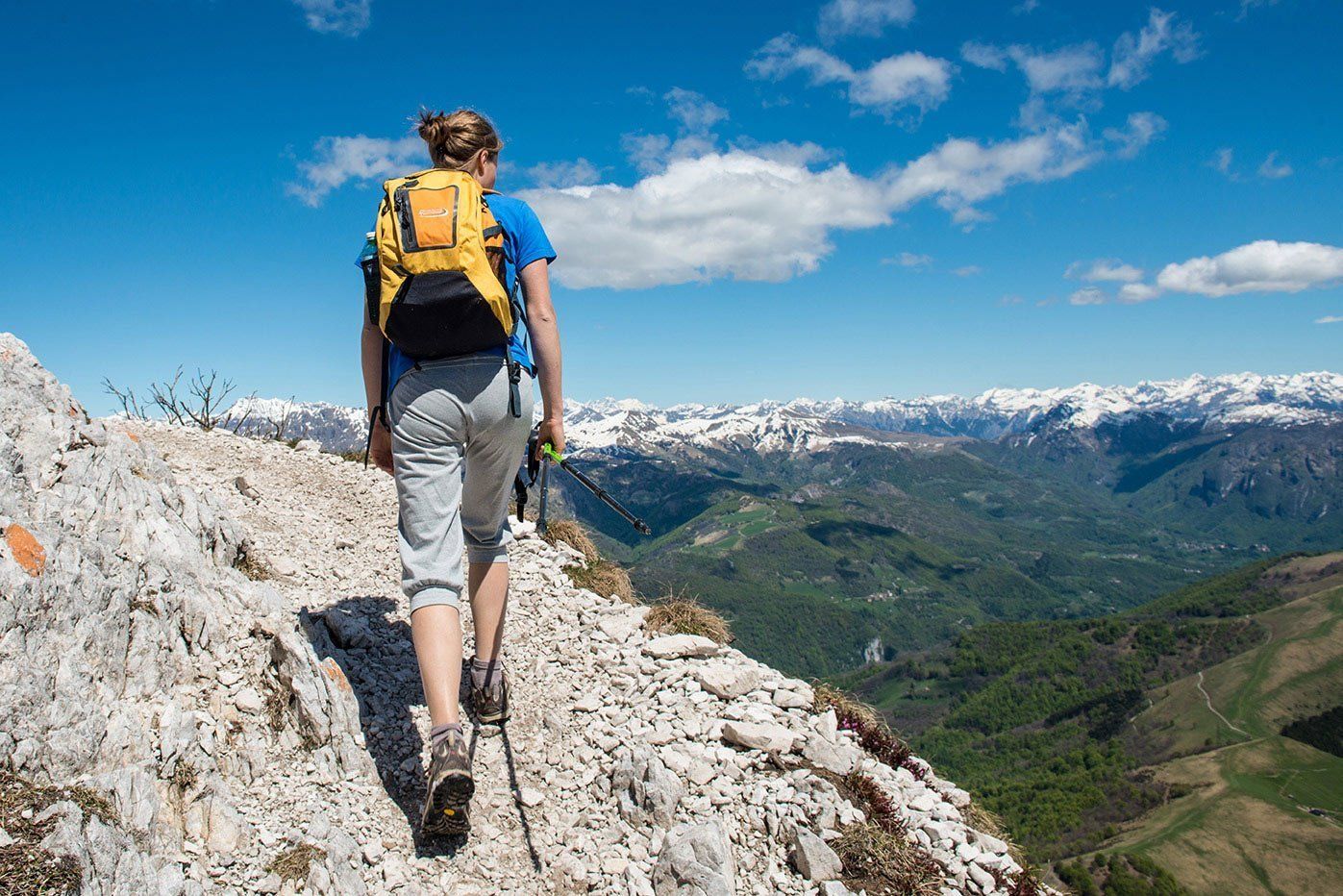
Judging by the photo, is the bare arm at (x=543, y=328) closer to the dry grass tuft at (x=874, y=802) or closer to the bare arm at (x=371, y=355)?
the bare arm at (x=371, y=355)

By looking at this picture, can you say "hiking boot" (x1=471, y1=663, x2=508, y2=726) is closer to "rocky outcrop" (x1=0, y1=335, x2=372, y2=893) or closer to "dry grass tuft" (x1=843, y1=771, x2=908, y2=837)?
"rocky outcrop" (x1=0, y1=335, x2=372, y2=893)

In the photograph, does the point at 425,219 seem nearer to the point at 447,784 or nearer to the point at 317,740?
the point at 447,784

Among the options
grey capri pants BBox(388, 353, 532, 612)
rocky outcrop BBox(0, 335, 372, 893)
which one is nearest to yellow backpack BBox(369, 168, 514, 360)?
grey capri pants BBox(388, 353, 532, 612)

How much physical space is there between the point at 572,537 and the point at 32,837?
821 centimetres

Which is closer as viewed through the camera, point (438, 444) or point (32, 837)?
point (32, 837)

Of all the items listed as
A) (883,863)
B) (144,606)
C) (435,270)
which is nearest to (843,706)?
(883,863)

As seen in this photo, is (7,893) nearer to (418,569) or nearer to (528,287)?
(418,569)

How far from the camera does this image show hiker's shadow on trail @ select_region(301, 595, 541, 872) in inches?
196

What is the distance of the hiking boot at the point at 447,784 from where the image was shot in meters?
4.25

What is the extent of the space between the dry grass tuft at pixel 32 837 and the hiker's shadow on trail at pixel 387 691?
1893mm

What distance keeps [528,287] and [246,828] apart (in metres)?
3.80

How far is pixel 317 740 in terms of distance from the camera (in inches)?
197

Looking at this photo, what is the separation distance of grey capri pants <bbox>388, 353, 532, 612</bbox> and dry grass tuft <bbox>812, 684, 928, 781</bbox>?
4.16 meters

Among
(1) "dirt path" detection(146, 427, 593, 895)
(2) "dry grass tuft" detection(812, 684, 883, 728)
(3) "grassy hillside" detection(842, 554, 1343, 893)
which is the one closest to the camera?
(1) "dirt path" detection(146, 427, 593, 895)
